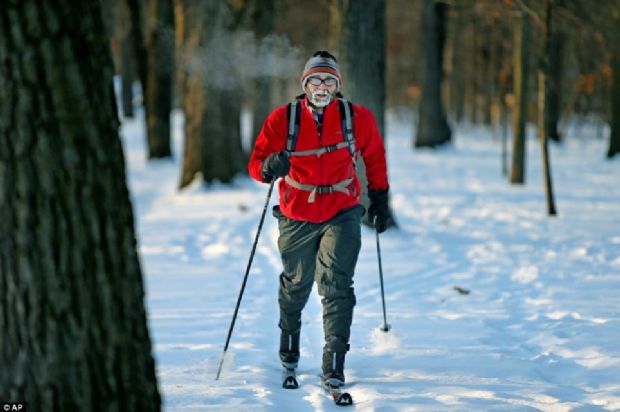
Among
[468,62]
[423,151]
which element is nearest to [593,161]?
[423,151]

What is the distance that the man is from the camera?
182 inches

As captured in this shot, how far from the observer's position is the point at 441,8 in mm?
24281

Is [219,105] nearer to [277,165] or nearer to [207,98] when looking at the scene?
[207,98]

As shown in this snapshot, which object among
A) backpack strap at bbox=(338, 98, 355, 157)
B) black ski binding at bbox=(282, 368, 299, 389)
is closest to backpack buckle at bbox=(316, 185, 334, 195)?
backpack strap at bbox=(338, 98, 355, 157)

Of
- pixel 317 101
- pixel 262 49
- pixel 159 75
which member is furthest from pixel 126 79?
pixel 317 101

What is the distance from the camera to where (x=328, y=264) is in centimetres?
462

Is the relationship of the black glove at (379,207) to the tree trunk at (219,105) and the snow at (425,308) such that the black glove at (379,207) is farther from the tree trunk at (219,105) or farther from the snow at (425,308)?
the tree trunk at (219,105)

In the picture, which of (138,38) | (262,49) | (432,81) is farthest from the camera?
(432,81)

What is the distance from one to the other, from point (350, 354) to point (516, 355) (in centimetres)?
120

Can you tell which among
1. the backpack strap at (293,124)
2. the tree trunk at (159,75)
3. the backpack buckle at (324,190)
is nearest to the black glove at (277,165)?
the backpack strap at (293,124)

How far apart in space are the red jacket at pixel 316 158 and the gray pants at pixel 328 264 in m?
0.08

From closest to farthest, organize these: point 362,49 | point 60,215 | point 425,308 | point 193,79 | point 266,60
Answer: point 60,215 < point 425,308 < point 362,49 < point 193,79 < point 266,60

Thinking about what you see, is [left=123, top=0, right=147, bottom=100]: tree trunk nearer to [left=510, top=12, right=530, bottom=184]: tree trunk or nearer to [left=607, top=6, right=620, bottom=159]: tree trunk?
[left=510, top=12, right=530, bottom=184]: tree trunk

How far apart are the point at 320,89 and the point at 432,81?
Answer: 2060cm
